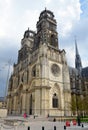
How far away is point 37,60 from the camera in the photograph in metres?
38.7

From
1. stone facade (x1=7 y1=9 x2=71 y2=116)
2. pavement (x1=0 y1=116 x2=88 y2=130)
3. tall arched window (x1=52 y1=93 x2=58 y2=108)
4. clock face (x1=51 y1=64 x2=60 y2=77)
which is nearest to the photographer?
pavement (x1=0 y1=116 x2=88 y2=130)

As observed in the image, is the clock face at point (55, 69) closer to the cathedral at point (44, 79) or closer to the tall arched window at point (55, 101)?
the cathedral at point (44, 79)

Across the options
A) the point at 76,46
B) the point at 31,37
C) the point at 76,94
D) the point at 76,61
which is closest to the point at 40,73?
the point at 76,94

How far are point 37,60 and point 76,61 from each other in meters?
37.5

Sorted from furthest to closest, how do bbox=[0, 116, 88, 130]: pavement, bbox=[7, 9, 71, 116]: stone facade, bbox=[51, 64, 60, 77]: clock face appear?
1. bbox=[51, 64, 60, 77]: clock face
2. bbox=[7, 9, 71, 116]: stone facade
3. bbox=[0, 116, 88, 130]: pavement

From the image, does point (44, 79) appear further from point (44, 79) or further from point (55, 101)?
point (55, 101)

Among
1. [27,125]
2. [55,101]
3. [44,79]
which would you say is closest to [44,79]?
[44,79]

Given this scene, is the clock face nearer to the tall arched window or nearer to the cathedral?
the cathedral

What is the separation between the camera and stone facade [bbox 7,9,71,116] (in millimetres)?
34719

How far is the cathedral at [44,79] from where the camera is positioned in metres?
34.8

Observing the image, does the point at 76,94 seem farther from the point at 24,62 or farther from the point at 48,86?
the point at 24,62

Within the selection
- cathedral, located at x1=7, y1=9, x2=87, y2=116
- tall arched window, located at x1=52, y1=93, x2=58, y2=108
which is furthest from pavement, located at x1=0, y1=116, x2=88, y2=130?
tall arched window, located at x1=52, y1=93, x2=58, y2=108

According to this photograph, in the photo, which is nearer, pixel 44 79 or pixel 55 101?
pixel 44 79

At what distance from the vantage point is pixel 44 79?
3562 cm
